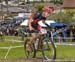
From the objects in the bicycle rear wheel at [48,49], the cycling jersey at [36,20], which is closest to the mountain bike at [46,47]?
the bicycle rear wheel at [48,49]

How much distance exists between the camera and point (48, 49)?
399 inches

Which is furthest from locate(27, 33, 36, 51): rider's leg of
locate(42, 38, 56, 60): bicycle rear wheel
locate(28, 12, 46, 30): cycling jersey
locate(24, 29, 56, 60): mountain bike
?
locate(42, 38, 56, 60): bicycle rear wheel

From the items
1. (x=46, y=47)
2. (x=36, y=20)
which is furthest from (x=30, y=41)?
(x=36, y=20)

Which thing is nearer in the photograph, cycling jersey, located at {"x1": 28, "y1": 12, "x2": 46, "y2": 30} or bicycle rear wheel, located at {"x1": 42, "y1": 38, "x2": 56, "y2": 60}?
bicycle rear wheel, located at {"x1": 42, "y1": 38, "x2": 56, "y2": 60}

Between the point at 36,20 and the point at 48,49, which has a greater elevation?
the point at 36,20

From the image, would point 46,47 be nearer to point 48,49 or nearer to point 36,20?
point 48,49

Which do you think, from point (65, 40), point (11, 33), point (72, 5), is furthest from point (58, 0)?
point (65, 40)

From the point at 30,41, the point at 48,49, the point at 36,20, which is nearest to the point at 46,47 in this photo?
the point at 48,49

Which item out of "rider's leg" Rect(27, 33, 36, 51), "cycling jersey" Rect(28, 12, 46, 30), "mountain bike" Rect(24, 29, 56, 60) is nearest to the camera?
"mountain bike" Rect(24, 29, 56, 60)

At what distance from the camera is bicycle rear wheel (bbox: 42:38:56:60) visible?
9788 mm

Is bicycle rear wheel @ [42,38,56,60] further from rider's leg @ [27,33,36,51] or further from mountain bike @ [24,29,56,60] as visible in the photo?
rider's leg @ [27,33,36,51]

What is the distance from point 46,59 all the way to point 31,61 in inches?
16.6

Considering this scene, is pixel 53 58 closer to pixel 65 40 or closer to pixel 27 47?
pixel 27 47

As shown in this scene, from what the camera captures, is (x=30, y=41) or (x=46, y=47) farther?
(x=30, y=41)
